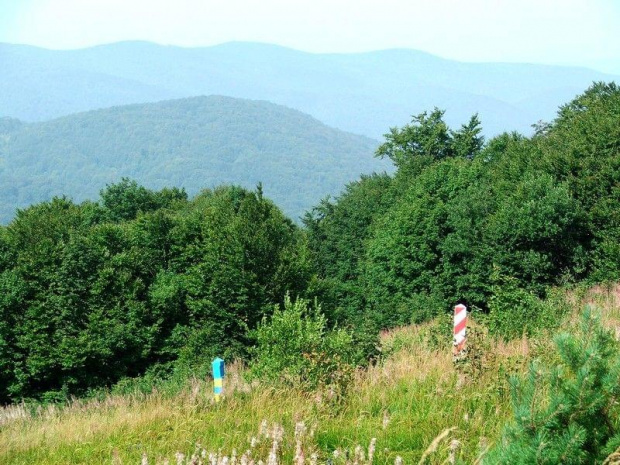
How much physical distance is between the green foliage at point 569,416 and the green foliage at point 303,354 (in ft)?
11.7

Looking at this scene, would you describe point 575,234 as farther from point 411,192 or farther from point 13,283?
point 13,283

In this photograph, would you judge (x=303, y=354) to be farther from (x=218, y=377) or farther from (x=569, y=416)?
(x=569, y=416)

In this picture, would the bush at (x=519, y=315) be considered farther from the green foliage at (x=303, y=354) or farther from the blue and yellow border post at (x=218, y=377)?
the blue and yellow border post at (x=218, y=377)

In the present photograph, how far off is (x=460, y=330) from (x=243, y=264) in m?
23.7

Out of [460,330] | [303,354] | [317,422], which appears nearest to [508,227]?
[460,330]

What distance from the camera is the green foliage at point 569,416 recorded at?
3.25 m

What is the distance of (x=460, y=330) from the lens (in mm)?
8086

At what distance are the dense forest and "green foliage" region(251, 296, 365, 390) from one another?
15.8 meters

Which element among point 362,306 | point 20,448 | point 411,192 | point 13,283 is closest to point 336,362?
point 20,448

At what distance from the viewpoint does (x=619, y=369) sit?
3.41m

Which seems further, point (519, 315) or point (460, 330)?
point (519, 315)

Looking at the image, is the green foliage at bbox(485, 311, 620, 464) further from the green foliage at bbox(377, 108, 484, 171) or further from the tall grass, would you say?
the green foliage at bbox(377, 108, 484, 171)

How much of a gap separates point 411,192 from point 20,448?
3654 cm

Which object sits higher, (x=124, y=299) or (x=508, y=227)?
(x=508, y=227)
